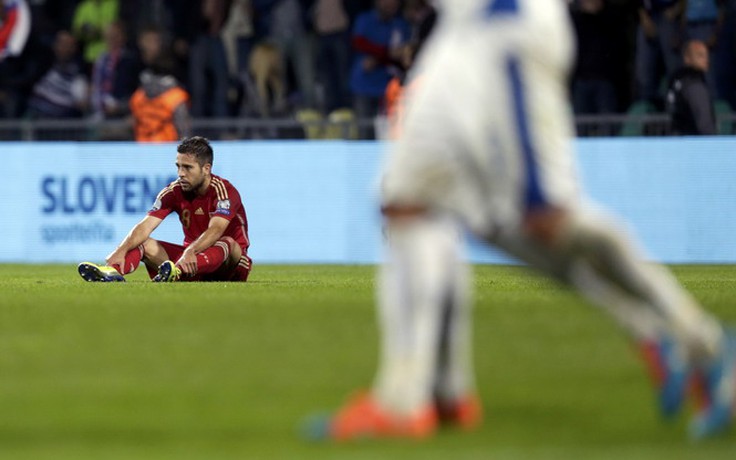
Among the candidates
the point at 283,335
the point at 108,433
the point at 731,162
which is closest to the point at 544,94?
the point at 108,433

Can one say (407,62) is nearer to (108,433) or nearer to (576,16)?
(576,16)

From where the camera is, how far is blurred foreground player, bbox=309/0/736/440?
19.1ft

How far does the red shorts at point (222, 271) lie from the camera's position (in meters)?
15.4

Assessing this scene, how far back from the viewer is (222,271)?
609 inches

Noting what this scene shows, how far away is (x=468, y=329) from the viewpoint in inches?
376

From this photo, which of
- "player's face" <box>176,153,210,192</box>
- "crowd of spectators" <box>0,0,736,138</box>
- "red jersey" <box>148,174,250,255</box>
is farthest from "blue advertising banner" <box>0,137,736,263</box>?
"player's face" <box>176,153,210,192</box>


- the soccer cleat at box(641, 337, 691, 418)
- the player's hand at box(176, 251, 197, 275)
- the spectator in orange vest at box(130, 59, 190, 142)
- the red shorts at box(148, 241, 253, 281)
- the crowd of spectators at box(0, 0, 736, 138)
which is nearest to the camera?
the soccer cleat at box(641, 337, 691, 418)

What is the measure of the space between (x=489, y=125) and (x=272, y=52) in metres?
16.4

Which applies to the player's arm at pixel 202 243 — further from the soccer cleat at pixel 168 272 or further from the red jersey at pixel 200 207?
the red jersey at pixel 200 207

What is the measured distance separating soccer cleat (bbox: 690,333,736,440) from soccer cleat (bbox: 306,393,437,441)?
3.03 feet

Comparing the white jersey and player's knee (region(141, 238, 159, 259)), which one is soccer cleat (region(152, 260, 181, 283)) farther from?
the white jersey

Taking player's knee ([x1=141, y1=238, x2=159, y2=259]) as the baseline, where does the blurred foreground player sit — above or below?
above

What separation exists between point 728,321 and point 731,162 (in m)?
9.29

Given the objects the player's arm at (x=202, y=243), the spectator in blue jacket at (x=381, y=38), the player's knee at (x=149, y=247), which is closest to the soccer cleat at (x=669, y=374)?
the player's arm at (x=202, y=243)
